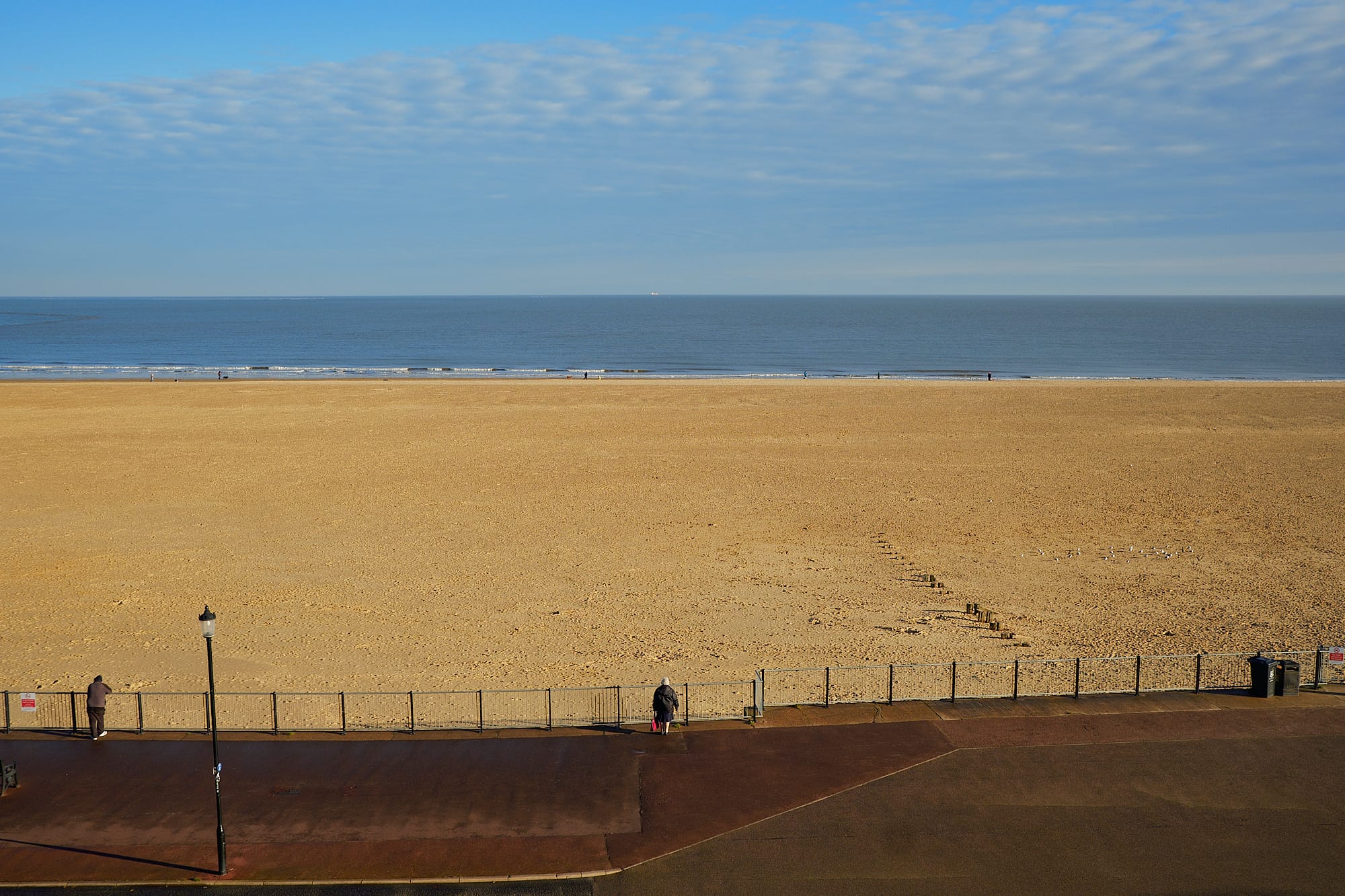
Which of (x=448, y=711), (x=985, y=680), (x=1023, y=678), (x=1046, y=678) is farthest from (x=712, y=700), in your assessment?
(x=1046, y=678)

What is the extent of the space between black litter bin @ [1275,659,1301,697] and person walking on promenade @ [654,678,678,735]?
36.6ft

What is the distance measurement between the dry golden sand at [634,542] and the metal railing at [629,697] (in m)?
0.97

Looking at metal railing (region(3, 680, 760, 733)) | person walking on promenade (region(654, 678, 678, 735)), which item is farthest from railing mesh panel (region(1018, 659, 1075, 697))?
person walking on promenade (region(654, 678, 678, 735))

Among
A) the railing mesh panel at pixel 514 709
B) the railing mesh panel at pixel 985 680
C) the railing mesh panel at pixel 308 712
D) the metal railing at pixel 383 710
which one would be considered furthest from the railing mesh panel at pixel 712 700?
the railing mesh panel at pixel 308 712

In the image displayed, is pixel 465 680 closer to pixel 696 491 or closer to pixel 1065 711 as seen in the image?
pixel 1065 711

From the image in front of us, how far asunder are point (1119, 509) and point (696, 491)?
47.6 feet

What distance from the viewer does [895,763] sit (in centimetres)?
1672

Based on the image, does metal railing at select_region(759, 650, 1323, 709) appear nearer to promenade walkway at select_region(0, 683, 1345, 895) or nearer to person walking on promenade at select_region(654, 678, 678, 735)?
promenade walkway at select_region(0, 683, 1345, 895)

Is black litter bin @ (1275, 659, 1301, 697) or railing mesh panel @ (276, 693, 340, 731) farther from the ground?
black litter bin @ (1275, 659, 1301, 697)

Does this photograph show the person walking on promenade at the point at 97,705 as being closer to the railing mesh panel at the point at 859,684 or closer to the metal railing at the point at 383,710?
the metal railing at the point at 383,710

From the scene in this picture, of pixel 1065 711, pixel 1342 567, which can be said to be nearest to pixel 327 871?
pixel 1065 711

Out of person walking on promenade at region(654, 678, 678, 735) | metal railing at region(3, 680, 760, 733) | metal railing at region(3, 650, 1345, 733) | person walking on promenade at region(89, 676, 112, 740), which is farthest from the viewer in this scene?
metal railing at region(3, 650, 1345, 733)

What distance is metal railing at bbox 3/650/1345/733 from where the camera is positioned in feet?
61.0

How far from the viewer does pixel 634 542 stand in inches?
1233
